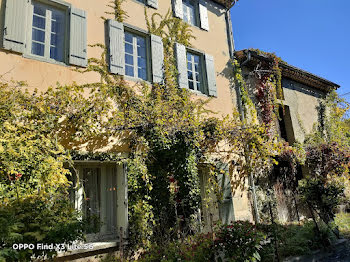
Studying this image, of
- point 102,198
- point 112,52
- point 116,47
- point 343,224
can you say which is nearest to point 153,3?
point 116,47

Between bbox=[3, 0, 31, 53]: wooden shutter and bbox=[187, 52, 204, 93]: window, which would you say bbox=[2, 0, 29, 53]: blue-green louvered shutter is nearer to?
bbox=[3, 0, 31, 53]: wooden shutter

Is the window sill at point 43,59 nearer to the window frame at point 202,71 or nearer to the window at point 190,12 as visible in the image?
the window frame at point 202,71

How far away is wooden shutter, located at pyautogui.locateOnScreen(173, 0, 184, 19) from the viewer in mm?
7832

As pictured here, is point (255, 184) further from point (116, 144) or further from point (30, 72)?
point (30, 72)

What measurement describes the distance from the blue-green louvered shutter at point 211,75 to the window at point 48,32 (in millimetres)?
4006

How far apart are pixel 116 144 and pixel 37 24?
116 inches

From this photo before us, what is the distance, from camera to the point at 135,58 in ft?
22.1

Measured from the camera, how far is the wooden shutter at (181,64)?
7.22 metres

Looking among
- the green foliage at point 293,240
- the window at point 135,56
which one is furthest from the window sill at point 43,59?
the green foliage at point 293,240

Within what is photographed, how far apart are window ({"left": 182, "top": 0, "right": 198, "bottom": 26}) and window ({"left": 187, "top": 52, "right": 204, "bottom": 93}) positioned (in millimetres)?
1155

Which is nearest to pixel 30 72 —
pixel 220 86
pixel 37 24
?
pixel 37 24

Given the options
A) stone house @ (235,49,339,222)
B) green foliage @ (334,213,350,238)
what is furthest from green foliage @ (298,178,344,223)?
stone house @ (235,49,339,222)

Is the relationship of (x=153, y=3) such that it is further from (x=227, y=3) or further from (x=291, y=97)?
(x=291, y=97)

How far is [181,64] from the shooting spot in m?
7.36
